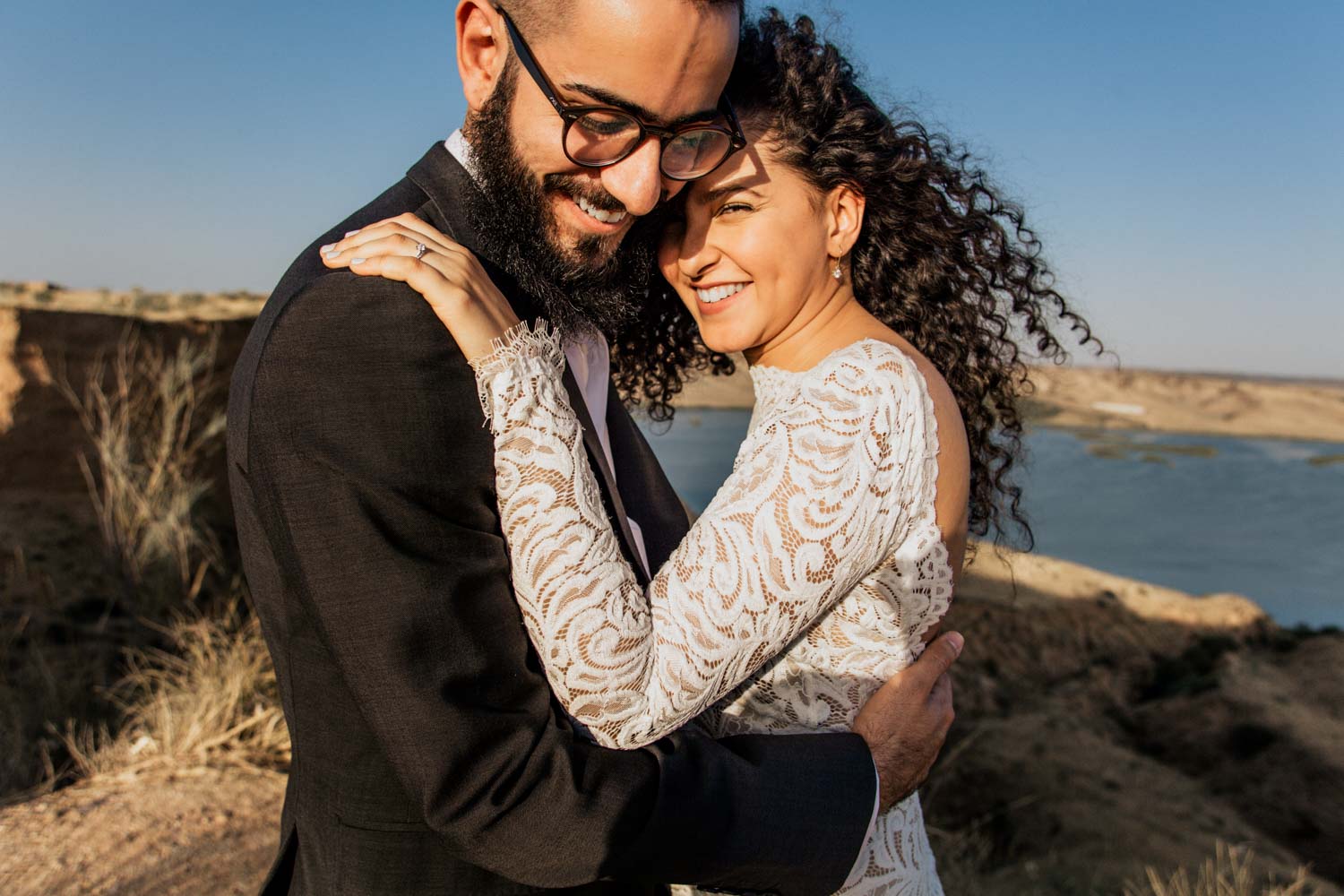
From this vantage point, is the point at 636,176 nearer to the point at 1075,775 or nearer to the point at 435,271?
the point at 435,271

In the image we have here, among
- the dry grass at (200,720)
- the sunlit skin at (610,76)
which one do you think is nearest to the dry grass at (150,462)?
the dry grass at (200,720)

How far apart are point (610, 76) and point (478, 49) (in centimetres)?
30

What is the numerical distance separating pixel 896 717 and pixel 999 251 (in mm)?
1193

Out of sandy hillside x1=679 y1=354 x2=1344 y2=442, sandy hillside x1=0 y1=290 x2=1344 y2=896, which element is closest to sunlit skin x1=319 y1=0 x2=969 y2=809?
sandy hillside x1=0 y1=290 x2=1344 y2=896

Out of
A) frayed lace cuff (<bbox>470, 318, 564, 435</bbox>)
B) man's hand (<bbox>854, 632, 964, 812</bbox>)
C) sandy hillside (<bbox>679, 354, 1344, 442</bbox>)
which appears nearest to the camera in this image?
frayed lace cuff (<bbox>470, 318, 564, 435</bbox>)

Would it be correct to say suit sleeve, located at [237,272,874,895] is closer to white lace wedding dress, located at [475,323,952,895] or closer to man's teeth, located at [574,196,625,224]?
white lace wedding dress, located at [475,323,952,895]

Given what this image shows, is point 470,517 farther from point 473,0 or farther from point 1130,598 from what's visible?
point 1130,598

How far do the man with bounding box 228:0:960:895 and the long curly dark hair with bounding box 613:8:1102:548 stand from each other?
276 mm

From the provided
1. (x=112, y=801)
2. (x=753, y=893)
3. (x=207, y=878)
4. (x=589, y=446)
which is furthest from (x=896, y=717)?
(x=112, y=801)

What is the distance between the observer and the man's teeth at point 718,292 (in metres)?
2.05

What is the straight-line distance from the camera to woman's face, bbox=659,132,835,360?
196 cm

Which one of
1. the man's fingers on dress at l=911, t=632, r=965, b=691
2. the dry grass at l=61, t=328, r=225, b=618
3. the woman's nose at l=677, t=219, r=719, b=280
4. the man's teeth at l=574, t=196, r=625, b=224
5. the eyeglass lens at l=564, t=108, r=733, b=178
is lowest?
the dry grass at l=61, t=328, r=225, b=618

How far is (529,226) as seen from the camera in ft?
5.27

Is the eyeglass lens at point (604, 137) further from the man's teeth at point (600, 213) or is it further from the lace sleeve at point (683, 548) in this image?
the lace sleeve at point (683, 548)
